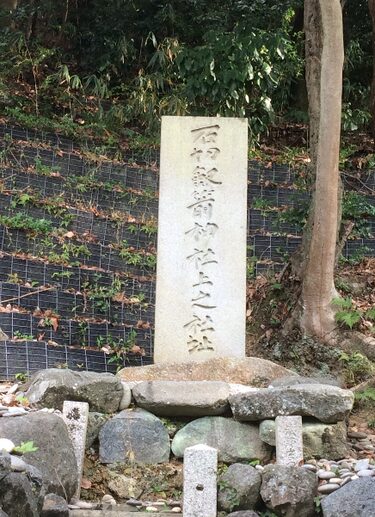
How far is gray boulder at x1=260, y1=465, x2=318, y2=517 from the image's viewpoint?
371 centimetres

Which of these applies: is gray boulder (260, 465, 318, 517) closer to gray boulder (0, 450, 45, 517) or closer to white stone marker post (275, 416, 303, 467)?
white stone marker post (275, 416, 303, 467)

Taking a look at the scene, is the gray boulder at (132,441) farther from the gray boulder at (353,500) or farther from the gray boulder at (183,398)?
the gray boulder at (353,500)

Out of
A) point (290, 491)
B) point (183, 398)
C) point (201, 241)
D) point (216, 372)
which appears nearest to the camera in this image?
point (290, 491)

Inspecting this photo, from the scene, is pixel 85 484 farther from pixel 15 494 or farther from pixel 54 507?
pixel 15 494

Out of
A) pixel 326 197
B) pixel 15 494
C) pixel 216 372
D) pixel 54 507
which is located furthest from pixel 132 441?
pixel 326 197

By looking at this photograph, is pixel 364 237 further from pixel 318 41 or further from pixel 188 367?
pixel 188 367

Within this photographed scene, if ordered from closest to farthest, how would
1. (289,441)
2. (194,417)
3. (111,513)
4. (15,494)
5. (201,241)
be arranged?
(15,494)
(111,513)
(289,441)
(194,417)
(201,241)

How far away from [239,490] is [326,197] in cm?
370

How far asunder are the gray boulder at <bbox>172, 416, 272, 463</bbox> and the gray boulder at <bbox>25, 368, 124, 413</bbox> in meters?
0.47

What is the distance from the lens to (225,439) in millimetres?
4457

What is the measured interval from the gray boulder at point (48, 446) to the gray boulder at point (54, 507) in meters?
0.09

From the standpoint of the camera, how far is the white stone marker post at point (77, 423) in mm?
4137

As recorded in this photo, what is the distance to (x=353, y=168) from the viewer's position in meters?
10.6

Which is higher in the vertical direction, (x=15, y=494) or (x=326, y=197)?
(x=326, y=197)
